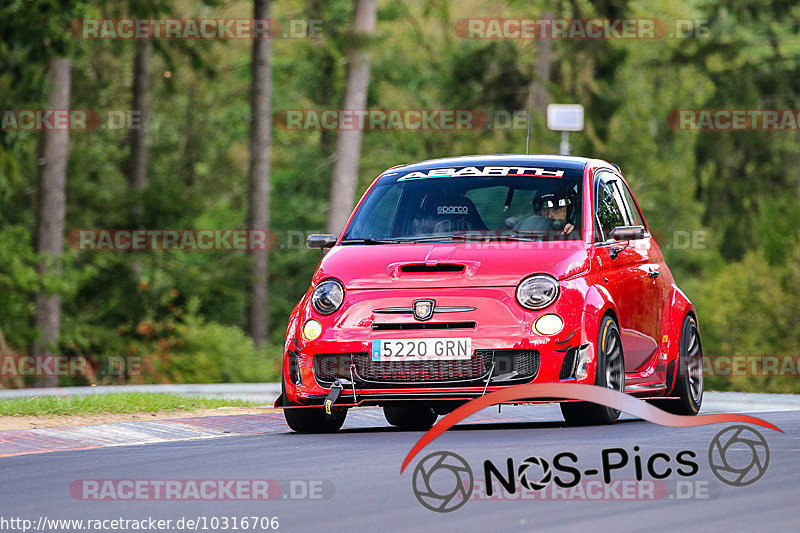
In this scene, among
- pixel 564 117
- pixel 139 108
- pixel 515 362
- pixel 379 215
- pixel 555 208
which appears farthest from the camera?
pixel 139 108

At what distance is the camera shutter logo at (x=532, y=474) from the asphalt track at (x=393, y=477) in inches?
5.1

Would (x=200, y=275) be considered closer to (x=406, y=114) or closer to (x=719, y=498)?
(x=406, y=114)

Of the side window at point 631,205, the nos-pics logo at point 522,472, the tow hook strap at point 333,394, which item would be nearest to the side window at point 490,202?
the side window at point 631,205

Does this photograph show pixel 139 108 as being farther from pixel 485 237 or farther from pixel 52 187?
pixel 485 237

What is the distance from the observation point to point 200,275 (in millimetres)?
37906

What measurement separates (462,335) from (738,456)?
212cm

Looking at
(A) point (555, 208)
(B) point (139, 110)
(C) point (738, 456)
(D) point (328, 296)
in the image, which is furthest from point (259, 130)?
(C) point (738, 456)

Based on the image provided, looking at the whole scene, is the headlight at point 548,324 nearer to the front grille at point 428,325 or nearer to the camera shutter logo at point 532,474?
the front grille at point 428,325

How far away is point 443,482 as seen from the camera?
827 cm

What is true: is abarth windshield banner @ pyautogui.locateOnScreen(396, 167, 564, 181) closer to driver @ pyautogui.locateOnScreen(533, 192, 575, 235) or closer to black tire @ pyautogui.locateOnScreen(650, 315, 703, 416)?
driver @ pyautogui.locateOnScreen(533, 192, 575, 235)

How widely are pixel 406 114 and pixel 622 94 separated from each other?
542 inches

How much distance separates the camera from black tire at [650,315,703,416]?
1256cm

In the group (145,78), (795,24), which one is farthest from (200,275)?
(795,24)

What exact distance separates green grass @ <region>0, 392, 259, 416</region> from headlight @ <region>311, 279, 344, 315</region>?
363cm
